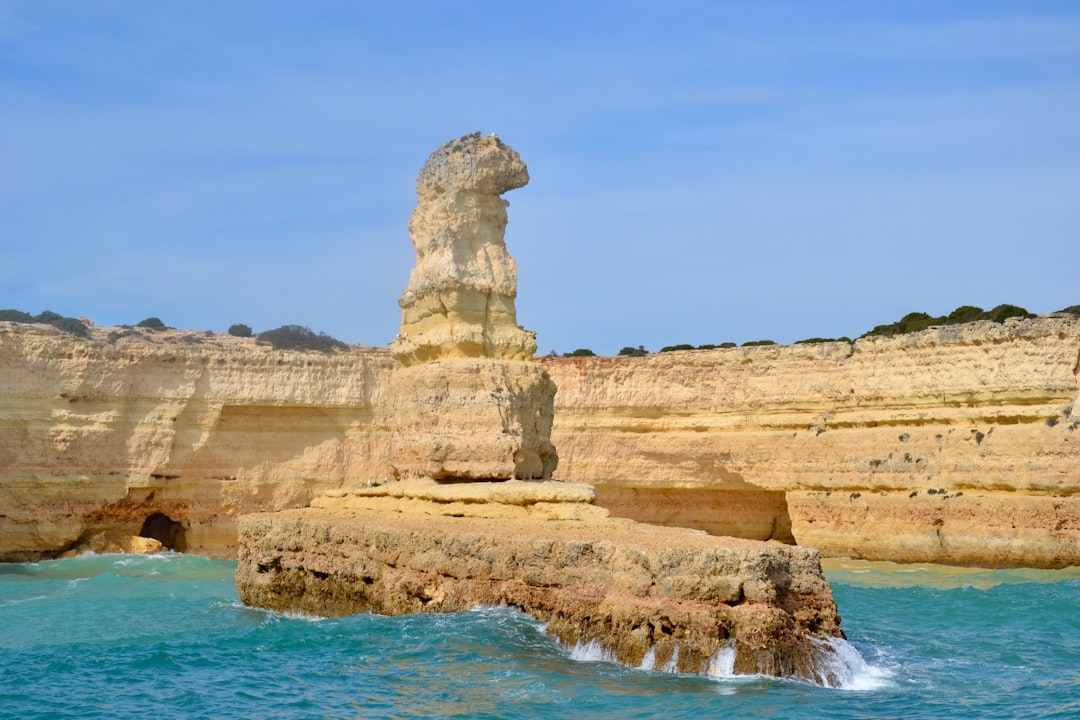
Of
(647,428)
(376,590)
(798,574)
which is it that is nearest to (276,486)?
(647,428)

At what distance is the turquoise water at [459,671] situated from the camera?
35.3 ft

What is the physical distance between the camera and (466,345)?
1808 cm

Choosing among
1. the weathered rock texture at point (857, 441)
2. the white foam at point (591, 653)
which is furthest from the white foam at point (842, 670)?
the weathered rock texture at point (857, 441)

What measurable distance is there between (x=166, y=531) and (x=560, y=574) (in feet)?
71.2

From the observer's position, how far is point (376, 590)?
49.6ft

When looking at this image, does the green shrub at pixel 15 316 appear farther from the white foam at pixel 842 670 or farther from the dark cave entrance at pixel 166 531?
the white foam at pixel 842 670

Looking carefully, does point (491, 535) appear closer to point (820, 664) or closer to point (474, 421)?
point (474, 421)

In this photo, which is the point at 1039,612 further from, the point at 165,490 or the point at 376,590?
the point at 165,490

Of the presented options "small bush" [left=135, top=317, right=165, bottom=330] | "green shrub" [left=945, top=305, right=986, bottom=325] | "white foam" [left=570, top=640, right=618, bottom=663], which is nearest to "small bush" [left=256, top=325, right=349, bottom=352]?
"small bush" [left=135, top=317, right=165, bottom=330]

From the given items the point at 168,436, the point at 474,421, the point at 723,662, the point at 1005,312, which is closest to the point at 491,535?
the point at 723,662

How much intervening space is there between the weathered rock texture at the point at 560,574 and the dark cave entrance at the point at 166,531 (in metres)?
14.4

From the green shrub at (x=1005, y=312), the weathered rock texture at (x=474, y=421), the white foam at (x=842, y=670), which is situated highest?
the green shrub at (x=1005, y=312)

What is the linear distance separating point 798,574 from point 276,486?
22712 mm

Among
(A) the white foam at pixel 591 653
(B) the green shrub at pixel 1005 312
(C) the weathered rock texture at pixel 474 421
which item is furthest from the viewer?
(B) the green shrub at pixel 1005 312
